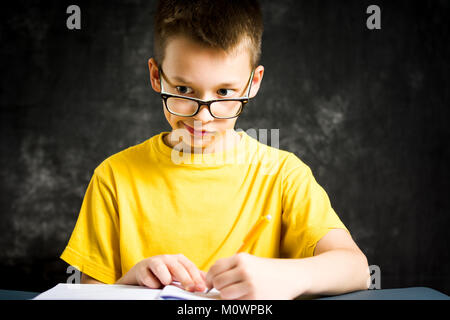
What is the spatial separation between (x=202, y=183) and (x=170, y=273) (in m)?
0.36

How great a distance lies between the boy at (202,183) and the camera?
3.45 ft

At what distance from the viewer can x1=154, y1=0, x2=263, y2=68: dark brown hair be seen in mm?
1060

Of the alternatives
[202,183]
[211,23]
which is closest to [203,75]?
[211,23]

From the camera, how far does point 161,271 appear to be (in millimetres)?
872

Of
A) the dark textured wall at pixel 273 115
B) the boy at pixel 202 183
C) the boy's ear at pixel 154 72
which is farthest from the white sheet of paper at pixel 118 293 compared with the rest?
the dark textured wall at pixel 273 115

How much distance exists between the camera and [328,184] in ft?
6.72

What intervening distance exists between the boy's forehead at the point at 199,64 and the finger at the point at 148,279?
1.38 feet

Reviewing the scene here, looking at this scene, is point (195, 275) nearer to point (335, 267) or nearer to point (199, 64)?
point (335, 267)

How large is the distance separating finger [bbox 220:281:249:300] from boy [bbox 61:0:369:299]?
26 centimetres

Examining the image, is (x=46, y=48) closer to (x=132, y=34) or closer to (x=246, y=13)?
(x=132, y=34)

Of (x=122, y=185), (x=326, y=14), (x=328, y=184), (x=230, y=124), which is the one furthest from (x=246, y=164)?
(x=326, y=14)

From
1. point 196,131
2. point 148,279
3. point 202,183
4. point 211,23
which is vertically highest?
point 211,23

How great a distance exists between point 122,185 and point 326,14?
1283mm

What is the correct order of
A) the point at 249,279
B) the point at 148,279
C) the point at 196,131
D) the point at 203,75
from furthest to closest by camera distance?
the point at 196,131 < the point at 203,75 < the point at 148,279 < the point at 249,279
